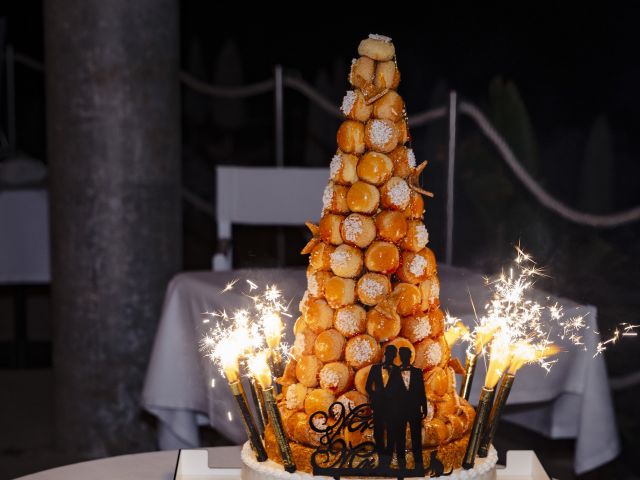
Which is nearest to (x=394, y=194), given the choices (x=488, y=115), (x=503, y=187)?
(x=503, y=187)

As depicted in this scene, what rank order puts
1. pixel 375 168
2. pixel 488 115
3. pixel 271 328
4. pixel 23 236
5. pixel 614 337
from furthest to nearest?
pixel 488 115, pixel 23 236, pixel 614 337, pixel 271 328, pixel 375 168

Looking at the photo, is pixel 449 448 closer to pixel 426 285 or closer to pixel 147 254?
pixel 426 285

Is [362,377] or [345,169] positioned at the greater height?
[345,169]

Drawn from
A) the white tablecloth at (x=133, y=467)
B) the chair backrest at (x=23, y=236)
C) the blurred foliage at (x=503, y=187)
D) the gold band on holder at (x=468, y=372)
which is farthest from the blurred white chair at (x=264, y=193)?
the gold band on holder at (x=468, y=372)

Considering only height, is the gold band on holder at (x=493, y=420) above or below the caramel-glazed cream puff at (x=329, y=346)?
below

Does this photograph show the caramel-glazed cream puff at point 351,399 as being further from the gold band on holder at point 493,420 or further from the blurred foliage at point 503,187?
the blurred foliage at point 503,187

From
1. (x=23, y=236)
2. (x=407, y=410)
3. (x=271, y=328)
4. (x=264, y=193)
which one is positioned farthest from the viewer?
(x=23, y=236)

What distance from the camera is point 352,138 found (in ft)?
4.78

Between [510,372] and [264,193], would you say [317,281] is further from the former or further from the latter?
[264,193]

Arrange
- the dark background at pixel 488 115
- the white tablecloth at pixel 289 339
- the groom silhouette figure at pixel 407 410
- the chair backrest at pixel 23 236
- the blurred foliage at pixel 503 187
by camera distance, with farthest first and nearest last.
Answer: the blurred foliage at pixel 503 187, the dark background at pixel 488 115, the chair backrest at pixel 23 236, the white tablecloth at pixel 289 339, the groom silhouette figure at pixel 407 410

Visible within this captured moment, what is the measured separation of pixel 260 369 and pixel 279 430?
88 millimetres

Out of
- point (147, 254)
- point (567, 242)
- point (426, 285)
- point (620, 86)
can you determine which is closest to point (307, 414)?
point (426, 285)

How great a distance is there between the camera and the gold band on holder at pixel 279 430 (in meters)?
1.38

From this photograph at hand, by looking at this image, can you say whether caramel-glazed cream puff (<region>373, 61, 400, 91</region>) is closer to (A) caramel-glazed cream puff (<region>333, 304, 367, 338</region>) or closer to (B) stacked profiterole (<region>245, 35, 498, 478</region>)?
(B) stacked profiterole (<region>245, 35, 498, 478</region>)
